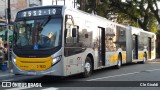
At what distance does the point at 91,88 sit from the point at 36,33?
3.18 m

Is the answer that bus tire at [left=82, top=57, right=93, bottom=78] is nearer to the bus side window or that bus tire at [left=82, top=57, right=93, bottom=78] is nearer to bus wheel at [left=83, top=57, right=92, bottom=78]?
bus wheel at [left=83, top=57, right=92, bottom=78]

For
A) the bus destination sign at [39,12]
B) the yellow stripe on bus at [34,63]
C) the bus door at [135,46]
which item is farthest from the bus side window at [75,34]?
the bus door at [135,46]

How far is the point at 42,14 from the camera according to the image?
44.7 ft

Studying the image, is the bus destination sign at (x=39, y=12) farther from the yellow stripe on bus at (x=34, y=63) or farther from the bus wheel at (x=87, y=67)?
the bus wheel at (x=87, y=67)

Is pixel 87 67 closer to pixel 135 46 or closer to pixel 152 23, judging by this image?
pixel 135 46

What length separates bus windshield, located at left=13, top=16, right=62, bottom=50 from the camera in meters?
13.1

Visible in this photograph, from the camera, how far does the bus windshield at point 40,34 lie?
1314 cm

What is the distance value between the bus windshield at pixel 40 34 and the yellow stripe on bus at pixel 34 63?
468 mm

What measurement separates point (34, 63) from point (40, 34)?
1.15m

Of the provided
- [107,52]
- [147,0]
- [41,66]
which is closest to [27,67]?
[41,66]

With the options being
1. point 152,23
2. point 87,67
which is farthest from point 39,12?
A: point 152,23

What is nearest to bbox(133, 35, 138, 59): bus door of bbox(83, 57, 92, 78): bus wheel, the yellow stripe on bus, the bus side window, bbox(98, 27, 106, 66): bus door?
bbox(98, 27, 106, 66): bus door

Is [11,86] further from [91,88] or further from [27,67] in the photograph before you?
[91,88]

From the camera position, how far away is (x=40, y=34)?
13.3 m
